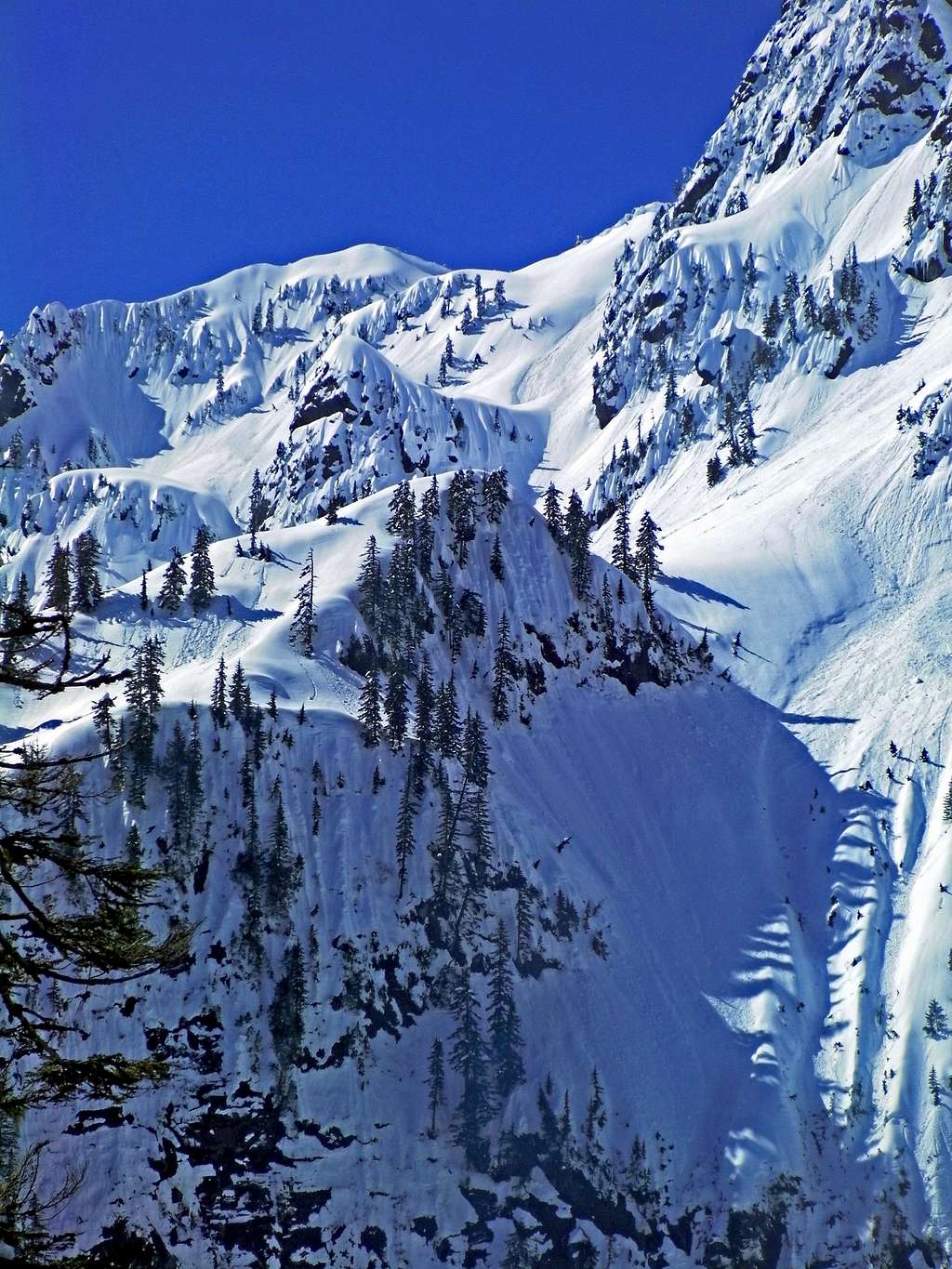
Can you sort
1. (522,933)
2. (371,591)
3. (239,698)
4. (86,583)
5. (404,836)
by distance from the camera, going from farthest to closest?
1. (86,583)
2. (371,591)
3. (239,698)
4. (522,933)
5. (404,836)

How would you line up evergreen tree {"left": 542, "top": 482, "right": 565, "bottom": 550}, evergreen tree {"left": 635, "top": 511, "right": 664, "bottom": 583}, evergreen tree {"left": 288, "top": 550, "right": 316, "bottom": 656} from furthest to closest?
1. evergreen tree {"left": 635, "top": 511, "right": 664, "bottom": 583}
2. evergreen tree {"left": 542, "top": 482, "right": 565, "bottom": 550}
3. evergreen tree {"left": 288, "top": 550, "right": 316, "bottom": 656}

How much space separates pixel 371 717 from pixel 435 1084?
29332 millimetres

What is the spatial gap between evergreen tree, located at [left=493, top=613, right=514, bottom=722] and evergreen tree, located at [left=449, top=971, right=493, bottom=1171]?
32.7 meters

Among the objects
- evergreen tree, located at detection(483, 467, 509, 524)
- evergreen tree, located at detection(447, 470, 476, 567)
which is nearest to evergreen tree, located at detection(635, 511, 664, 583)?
evergreen tree, located at detection(483, 467, 509, 524)

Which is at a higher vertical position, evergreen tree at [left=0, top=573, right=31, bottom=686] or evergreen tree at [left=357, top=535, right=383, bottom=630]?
evergreen tree at [left=357, top=535, right=383, bottom=630]

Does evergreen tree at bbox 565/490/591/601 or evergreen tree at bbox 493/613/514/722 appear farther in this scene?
evergreen tree at bbox 565/490/591/601

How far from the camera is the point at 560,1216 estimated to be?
73938 millimetres

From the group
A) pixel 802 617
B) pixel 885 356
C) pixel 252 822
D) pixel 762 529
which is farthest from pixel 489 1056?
pixel 885 356

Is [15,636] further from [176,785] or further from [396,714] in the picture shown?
[396,714]

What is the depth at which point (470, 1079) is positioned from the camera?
7681 cm

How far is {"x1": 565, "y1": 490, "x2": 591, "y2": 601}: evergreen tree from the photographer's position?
123 meters

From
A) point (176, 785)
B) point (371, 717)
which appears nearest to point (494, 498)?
point (371, 717)

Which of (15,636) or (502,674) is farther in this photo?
(502,674)

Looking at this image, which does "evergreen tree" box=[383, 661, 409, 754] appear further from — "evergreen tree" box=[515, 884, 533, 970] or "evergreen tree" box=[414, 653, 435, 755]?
"evergreen tree" box=[515, 884, 533, 970]
